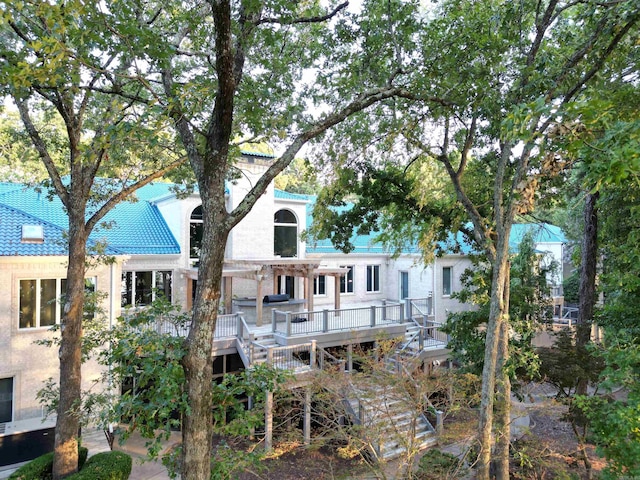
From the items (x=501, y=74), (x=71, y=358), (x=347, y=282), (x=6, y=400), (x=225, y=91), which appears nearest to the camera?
(x=225, y=91)

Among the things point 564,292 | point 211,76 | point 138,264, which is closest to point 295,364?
point 138,264

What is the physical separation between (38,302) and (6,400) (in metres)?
2.74

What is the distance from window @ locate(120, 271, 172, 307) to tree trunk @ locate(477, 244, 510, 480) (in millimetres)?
11368

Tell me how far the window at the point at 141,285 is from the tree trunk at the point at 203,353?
1095 centimetres

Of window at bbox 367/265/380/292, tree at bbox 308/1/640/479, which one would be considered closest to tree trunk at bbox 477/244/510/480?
tree at bbox 308/1/640/479

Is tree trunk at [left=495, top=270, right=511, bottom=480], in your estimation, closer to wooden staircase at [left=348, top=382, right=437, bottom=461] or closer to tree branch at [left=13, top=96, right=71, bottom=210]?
wooden staircase at [left=348, top=382, right=437, bottom=461]

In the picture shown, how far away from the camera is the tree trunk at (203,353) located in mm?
4902

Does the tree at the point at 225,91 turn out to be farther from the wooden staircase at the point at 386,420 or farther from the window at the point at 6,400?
the window at the point at 6,400

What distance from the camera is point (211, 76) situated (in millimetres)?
7914

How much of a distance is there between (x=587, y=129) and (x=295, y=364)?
1139 centimetres

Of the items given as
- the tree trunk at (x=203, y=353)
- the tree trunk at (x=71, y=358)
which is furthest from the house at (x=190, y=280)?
the tree trunk at (x=203, y=353)

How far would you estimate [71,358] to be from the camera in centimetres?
816

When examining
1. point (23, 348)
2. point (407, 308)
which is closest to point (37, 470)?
point (23, 348)

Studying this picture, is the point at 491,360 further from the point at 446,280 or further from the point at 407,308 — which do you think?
the point at 446,280
